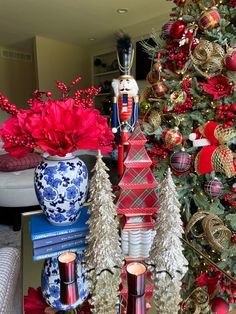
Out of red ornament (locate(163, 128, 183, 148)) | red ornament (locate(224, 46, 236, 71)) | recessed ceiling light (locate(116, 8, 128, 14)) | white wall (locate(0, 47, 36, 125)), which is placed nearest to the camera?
red ornament (locate(224, 46, 236, 71))

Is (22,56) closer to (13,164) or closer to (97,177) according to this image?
(13,164)

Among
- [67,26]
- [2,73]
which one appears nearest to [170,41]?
[67,26]

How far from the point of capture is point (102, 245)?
568mm

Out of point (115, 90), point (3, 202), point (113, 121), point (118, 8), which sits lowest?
point (3, 202)

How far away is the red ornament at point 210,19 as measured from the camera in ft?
3.30

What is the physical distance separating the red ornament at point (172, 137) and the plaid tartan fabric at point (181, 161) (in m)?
0.05

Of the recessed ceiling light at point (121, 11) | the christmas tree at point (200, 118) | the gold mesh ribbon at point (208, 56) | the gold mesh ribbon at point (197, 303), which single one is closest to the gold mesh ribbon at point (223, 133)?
the christmas tree at point (200, 118)

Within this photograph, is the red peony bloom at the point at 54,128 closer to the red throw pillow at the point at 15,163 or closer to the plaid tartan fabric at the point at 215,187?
the plaid tartan fabric at the point at 215,187

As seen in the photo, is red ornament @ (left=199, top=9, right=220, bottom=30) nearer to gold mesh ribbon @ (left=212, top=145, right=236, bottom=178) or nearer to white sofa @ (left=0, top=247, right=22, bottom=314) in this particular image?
gold mesh ribbon @ (left=212, top=145, right=236, bottom=178)

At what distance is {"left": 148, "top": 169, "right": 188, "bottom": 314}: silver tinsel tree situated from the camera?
58cm

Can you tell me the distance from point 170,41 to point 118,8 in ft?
6.64

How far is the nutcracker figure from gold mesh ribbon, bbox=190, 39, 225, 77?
0.35m

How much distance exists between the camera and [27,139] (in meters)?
0.64

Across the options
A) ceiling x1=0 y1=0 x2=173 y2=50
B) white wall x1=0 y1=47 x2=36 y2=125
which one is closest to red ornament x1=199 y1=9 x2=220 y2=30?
ceiling x1=0 y1=0 x2=173 y2=50
